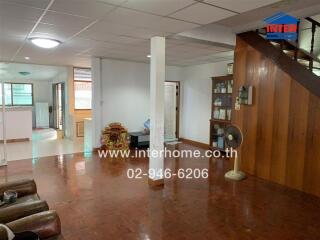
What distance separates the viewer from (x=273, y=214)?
3107 mm

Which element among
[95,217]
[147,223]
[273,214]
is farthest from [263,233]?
[95,217]

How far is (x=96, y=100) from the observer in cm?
648

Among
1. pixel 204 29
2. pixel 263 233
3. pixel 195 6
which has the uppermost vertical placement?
pixel 204 29

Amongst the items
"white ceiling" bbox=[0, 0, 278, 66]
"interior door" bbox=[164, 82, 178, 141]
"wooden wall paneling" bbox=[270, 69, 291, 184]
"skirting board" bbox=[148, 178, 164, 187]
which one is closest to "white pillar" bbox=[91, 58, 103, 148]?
"white ceiling" bbox=[0, 0, 278, 66]

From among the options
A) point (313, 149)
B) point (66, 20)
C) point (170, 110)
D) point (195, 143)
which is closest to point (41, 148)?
point (170, 110)

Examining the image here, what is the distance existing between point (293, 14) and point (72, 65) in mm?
6288

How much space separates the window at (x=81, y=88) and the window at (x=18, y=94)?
489 cm

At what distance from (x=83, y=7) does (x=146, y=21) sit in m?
0.82

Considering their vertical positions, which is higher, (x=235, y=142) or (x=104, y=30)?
(x=104, y=30)

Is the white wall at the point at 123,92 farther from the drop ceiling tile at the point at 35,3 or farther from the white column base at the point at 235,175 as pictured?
the drop ceiling tile at the point at 35,3

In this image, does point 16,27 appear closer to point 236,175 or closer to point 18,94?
point 236,175

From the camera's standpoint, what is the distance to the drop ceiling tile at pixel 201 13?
268cm

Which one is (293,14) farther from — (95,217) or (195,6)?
(95,217)

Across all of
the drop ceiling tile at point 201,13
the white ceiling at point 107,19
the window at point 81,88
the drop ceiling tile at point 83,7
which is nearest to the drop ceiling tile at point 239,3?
the white ceiling at point 107,19
